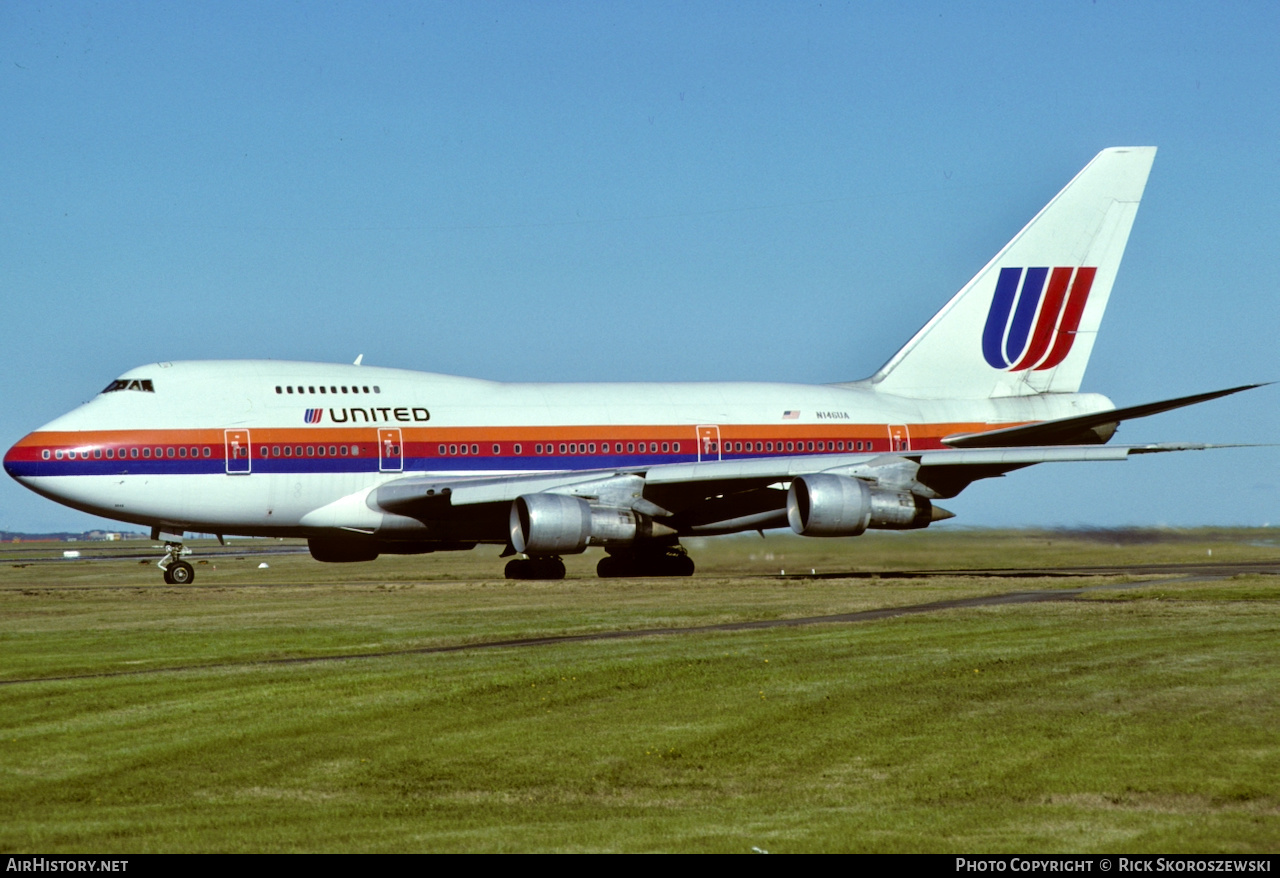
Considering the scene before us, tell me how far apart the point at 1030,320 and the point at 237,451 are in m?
23.5

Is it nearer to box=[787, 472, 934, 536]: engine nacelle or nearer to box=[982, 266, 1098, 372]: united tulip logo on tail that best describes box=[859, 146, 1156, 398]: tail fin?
box=[982, 266, 1098, 372]: united tulip logo on tail

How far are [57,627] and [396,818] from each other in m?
16.1

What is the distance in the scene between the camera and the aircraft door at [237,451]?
36.8m

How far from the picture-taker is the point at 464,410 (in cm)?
3972

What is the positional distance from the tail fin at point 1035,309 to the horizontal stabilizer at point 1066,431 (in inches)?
94.9

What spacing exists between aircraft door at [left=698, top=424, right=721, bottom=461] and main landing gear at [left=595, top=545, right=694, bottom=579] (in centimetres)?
282

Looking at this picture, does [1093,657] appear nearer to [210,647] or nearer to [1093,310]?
[210,647]

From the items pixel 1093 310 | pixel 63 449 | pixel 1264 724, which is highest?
pixel 1093 310

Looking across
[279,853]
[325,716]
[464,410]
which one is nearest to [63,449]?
[464,410]

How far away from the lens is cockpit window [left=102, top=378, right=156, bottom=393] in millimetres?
37031

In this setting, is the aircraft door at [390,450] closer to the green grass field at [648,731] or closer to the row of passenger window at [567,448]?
the row of passenger window at [567,448]

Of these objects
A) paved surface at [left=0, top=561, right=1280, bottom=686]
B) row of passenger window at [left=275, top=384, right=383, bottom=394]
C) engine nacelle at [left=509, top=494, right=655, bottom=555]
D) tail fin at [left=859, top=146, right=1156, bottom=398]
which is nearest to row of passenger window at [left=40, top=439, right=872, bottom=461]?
row of passenger window at [left=275, top=384, right=383, bottom=394]

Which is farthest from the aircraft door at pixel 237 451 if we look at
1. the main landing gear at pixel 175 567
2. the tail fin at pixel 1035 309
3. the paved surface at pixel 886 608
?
the tail fin at pixel 1035 309

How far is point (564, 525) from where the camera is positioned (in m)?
35.6
